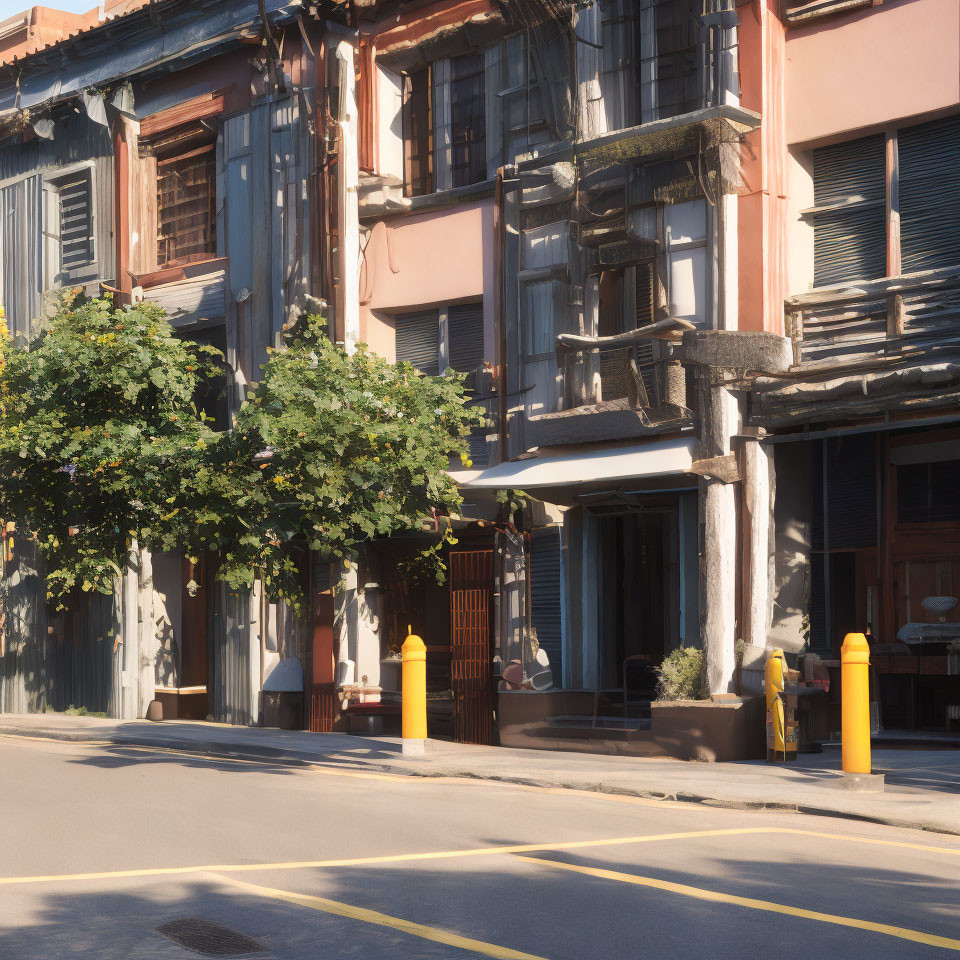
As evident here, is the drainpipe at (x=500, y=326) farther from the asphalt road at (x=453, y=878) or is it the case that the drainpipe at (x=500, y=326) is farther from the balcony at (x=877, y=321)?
the asphalt road at (x=453, y=878)

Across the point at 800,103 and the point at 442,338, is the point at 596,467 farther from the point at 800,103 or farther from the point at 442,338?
the point at 800,103

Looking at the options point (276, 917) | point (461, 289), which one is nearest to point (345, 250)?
point (461, 289)

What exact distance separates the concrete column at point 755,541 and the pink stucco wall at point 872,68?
401 centimetres

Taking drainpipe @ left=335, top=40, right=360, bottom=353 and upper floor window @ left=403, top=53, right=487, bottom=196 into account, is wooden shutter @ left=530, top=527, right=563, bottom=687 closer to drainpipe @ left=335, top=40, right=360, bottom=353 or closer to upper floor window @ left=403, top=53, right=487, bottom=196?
drainpipe @ left=335, top=40, right=360, bottom=353

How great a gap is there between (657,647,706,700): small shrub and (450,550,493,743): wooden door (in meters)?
3.19

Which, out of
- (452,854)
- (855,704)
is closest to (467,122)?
(855,704)

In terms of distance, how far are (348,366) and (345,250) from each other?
5474 millimetres

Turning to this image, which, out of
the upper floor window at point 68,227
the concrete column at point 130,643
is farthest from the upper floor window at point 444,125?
the concrete column at point 130,643

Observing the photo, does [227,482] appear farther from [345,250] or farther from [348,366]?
[345,250]

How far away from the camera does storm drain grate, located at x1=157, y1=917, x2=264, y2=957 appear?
275 inches

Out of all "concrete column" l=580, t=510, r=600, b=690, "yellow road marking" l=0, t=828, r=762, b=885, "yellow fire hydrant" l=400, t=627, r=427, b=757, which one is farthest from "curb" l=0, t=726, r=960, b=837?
"concrete column" l=580, t=510, r=600, b=690

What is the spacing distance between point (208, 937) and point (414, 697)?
9.62 m

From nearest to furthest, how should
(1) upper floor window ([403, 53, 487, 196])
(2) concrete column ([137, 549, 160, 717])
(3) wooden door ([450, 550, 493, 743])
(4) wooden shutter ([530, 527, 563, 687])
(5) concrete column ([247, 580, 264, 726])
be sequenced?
(4) wooden shutter ([530, 527, 563, 687]), (3) wooden door ([450, 550, 493, 743]), (1) upper floor window ([403, 53, 487, 196]), (5) concrete column ([247, 580, 264, 726]), (2) concrete column ([137, 549, 160, 717])

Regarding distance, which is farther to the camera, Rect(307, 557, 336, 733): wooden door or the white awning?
Rect(307, 557, 336, 733): wooden door
